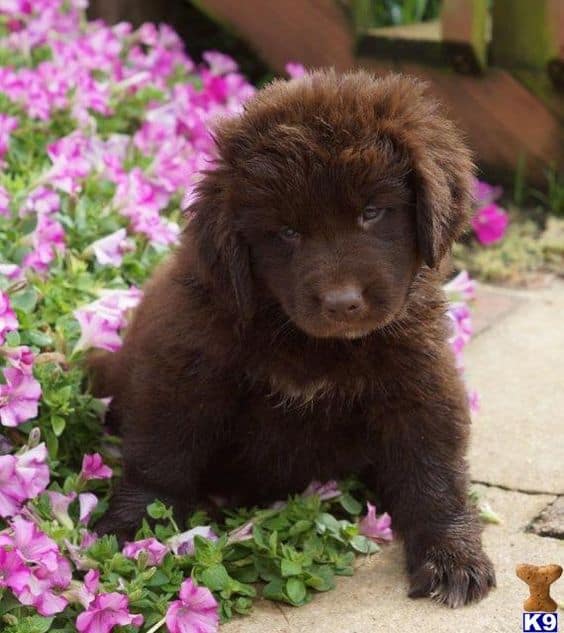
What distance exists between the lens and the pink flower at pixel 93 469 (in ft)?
11.4

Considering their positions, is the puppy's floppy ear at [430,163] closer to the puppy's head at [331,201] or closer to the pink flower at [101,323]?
the puppy's head at [331,201]

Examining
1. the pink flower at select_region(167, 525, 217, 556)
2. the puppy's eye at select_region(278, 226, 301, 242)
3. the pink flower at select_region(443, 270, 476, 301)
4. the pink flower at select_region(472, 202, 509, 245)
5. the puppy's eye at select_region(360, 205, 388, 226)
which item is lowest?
the pink flower at select_region(472, 202, 509, 245)

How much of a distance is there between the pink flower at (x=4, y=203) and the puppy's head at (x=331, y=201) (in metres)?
1.09

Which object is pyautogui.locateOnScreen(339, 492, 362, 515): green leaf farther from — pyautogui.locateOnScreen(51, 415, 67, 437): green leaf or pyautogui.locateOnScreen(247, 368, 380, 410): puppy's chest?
pyautogui.locateOnScreen(51, 415, 67, 437): green leaf

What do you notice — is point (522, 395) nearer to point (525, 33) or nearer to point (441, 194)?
point (441, 194)

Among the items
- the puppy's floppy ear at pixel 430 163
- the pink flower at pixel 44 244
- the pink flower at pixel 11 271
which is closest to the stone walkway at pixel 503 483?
the puppy's floppy ear at pixel 430 163

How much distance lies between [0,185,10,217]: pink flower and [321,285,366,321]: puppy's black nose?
1542 millimetres

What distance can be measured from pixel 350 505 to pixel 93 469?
74 centimetres

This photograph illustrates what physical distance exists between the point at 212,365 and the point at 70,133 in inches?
84.7

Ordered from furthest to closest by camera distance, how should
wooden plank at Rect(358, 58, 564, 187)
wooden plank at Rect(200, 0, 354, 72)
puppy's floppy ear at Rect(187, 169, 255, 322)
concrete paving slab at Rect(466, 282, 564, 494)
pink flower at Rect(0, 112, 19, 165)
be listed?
wooden plank at Rect(200, 0, 354, 72)
wooden plank at Rect(358, 58, 564, 187)
pink flower at Rect(0, 112, 19, 165)
concrete paving slab at Rect(466, 282, 564, 494)
puppy's floppy ear at Rect(187, 169, 255, 322)

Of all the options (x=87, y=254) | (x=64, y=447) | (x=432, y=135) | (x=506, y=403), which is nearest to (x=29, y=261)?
(x=87, y=254)

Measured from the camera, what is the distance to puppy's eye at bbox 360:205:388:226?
3080 millimetres

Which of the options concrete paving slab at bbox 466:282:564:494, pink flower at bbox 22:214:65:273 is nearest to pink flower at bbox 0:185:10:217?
pink flower at bbox 22:214:65:273

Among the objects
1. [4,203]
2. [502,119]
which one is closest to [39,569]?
[4,203]
